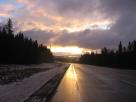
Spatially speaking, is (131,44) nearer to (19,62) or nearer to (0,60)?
(19,62)

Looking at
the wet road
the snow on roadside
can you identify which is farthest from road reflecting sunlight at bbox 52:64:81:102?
the snow on roadside

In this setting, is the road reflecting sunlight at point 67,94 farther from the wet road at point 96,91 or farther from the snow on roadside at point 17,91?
the snow on roadside at point 17,91

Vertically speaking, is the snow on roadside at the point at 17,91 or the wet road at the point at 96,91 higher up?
the snow on roadside at the point at 17,91

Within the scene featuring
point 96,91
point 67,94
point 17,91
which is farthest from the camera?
point 96,91

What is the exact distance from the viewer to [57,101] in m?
11.8

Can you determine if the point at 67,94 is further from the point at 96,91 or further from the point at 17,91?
the point at 17,91

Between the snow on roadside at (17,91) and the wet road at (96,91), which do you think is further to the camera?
the wet road at (96,91)

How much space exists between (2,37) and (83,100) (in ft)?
280

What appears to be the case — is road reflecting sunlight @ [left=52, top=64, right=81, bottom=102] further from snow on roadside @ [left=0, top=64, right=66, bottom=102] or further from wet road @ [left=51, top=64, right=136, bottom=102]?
snow on roadside @ [left=0, top=64, right=66, bottom=102]

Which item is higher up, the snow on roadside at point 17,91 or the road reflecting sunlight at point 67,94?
the snow on roadside at point 17,91

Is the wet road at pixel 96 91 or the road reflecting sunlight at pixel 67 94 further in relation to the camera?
the wet road at pixel 96 91

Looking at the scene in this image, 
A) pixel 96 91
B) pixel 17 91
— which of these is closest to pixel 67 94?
pixel 96 91

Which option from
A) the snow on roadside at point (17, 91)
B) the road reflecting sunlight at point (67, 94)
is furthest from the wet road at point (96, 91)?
the snow on roadside at point (17, 91)

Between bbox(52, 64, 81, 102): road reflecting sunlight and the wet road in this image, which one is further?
the wet road
